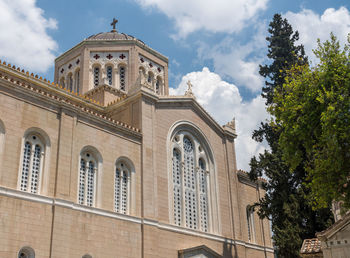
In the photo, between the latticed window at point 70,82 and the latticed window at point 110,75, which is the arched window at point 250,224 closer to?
the latticed window at point 110,75

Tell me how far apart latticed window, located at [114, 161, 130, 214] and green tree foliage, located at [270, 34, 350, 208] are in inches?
366

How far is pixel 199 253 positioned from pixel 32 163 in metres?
11.3

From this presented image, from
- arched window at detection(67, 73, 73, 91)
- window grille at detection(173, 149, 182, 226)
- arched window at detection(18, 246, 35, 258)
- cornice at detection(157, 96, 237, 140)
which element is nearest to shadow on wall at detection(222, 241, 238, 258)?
window grille at detection(173, 149, 182, 226)

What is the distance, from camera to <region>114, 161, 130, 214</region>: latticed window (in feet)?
73.4

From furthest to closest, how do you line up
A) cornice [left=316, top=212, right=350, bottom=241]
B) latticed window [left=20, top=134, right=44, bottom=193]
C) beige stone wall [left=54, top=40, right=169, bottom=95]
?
beige stone wall [left=54, top=40, right=169, bottom=95], latticed window [left=20, top=134, right=44, bottom=193], cornice [left=316, top=212, right=350, bottom=241]

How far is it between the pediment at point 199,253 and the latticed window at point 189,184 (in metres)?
1.44

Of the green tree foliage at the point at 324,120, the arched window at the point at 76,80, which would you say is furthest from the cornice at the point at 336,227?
the arched window at the point at 76,80

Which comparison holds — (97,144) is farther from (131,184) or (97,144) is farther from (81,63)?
(81,63)

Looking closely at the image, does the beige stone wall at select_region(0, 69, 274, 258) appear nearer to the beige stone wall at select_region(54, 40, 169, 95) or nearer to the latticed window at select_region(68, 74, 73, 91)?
the beige stone wall at select_region(54, 40, 169, 95)

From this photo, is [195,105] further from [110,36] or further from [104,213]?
[104,213]

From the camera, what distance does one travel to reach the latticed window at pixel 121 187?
2236cm

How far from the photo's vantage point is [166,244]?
23328mm

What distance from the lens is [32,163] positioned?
19.2 metres

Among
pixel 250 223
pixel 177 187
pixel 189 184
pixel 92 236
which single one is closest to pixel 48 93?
pixel 92 236
